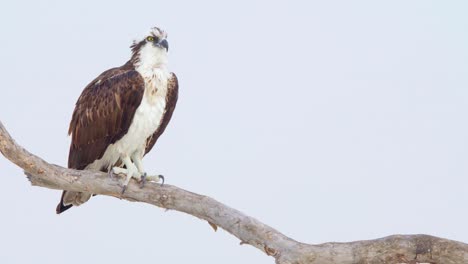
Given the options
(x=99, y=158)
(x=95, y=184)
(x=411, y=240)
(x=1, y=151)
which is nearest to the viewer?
(x=411, y=240)

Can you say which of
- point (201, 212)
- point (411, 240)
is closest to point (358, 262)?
point (411, 240)

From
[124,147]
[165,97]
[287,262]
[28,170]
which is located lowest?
[287,262]

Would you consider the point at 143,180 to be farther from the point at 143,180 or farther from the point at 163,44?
the point at 163,44

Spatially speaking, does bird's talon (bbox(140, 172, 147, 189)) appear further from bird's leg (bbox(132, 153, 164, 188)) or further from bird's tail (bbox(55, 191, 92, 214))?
bird's tail (bbox(55, 191, 92, 214))

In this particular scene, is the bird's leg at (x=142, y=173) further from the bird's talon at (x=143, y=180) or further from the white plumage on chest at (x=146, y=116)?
the white plumage on chest at (x=146, y=116)

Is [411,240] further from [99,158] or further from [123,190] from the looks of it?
[99,158]

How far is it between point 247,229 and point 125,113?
1873 millimetres

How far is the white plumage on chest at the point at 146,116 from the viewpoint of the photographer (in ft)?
25.2

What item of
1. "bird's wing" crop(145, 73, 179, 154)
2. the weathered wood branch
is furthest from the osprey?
the weathered wood branch

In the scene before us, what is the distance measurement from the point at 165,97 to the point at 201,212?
4.87 feet

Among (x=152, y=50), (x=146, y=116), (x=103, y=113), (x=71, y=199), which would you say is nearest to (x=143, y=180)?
(x=146, y=116)

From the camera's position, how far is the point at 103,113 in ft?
25.0

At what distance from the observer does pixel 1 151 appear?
6727 millimetres

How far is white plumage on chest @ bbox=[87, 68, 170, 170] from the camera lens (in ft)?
25.2
